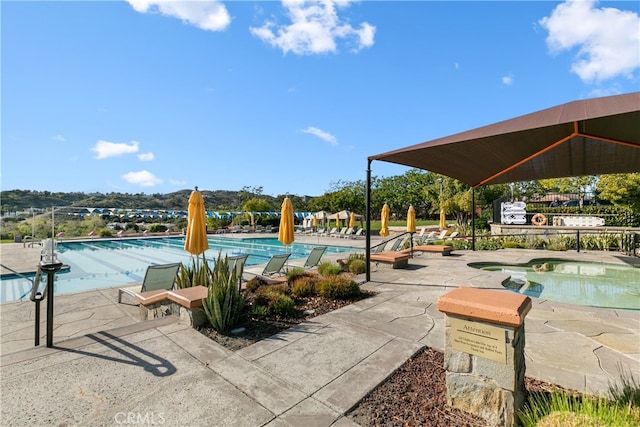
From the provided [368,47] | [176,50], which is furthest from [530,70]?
[176,50]

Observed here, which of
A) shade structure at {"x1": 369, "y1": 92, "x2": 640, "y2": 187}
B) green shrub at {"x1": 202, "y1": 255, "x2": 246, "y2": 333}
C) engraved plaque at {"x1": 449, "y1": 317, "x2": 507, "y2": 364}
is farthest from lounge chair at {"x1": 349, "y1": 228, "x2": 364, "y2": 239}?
engraved plaque at {"x1": 449, "y1": 317, "x2": 507, "y2": 364}

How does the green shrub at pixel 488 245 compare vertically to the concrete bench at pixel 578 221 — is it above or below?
below

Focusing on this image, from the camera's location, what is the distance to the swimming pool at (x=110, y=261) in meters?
9.66

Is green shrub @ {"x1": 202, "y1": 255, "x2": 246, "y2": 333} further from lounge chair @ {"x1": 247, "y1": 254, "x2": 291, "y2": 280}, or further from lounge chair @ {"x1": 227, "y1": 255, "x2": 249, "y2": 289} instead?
lounge chair @ {"x1": 247, "y1": 254, "x2": 291, "y2": 280}

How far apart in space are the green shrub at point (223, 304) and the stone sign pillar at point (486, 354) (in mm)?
2778

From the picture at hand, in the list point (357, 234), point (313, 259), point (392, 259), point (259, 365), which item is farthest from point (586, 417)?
point (357, 234)

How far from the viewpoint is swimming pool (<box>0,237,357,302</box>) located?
31.7 ft

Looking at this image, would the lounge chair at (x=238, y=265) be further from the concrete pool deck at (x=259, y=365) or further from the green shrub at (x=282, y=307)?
the concrete pool deck at (x=259, y=365)

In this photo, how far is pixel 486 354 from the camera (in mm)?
2100

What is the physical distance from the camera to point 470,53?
36.0ft

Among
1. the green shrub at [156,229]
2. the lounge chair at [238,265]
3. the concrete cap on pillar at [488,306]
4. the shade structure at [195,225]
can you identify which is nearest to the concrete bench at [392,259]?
the lounge chair at [238,265]

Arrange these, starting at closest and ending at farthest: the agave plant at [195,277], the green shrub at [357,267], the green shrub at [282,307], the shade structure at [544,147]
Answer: the shade structure at [544,147], the green shrub at [282,307], the agave plant at [195,277], the green shrub at [357,267]

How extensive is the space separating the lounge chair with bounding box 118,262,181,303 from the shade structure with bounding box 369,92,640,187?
514 cm

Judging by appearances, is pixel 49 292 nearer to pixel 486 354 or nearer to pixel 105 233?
pixel 486 354
